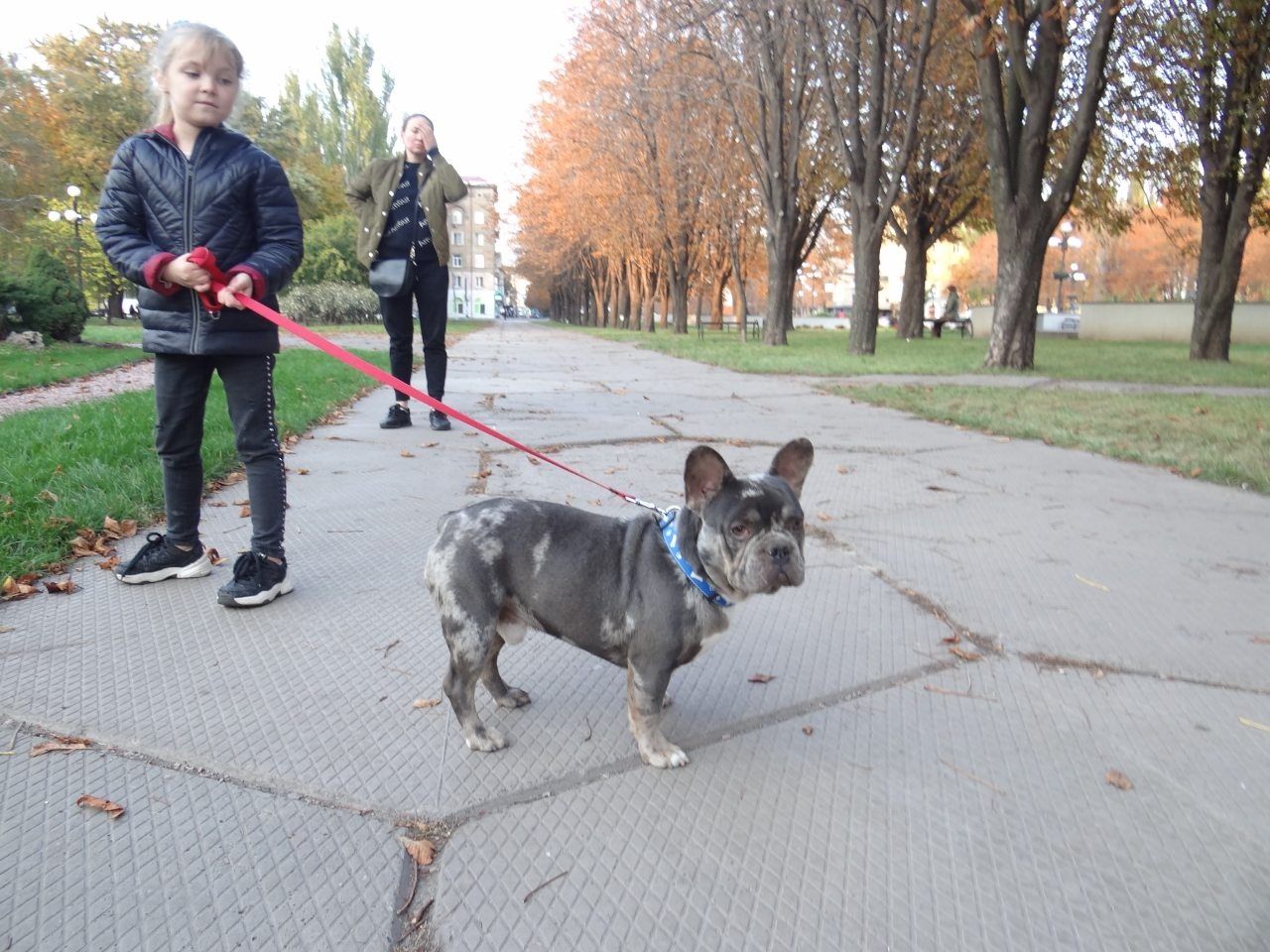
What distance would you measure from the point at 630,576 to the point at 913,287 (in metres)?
31.2

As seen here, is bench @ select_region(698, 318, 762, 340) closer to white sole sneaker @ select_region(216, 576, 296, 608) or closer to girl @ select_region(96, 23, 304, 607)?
girl @ select_region(96, 23, 304, 607)

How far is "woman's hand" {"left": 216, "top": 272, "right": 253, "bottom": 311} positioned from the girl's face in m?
0.66

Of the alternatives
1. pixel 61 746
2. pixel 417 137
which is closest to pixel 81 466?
pixel 61 746

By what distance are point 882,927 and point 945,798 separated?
542 mm

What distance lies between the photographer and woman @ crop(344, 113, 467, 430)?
22.2 feet

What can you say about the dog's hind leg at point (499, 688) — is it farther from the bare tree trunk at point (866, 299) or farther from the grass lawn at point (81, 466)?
the bare tree trunk at point (866, 299)

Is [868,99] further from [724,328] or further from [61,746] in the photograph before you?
[724,328]

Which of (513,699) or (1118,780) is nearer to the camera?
(1118,780)

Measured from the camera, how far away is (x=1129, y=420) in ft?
27.7

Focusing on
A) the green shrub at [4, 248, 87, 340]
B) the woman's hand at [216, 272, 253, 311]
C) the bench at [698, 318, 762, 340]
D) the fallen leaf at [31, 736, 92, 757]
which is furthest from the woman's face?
the bench at [698, 318, 762, 340]

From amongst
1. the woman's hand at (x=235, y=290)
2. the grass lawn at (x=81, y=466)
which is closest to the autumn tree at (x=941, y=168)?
the grass lawn at (x=81, y=466)

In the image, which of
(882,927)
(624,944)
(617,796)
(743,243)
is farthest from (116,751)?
(743,243)

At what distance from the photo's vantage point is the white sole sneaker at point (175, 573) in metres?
3.52

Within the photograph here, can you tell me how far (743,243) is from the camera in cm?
3516
